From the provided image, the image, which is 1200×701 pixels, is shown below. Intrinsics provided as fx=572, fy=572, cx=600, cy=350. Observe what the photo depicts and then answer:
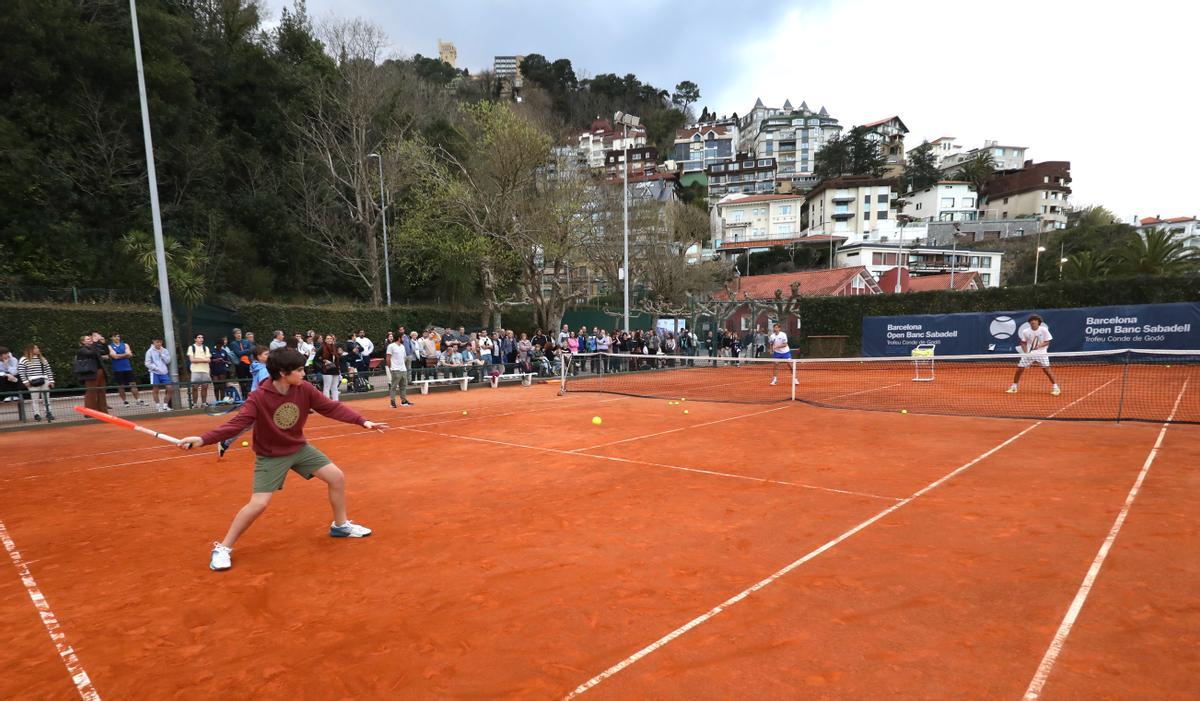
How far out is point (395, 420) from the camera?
40.7 ft

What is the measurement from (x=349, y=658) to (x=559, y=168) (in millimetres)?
25983

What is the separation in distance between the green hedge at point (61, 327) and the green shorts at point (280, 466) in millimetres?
17606

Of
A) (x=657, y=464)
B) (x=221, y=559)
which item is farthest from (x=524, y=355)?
(x=221, y=559)

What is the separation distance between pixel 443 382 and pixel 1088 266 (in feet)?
148

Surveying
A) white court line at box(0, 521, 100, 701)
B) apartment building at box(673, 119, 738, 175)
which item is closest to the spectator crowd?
white court line at box(0, 521, 100, 701)

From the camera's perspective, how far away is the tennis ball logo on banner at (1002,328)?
22.0 meters

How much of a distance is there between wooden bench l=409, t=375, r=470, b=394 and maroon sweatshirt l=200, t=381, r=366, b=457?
13.2 metres

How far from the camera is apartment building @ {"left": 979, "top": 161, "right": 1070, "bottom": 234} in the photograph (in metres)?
86.9

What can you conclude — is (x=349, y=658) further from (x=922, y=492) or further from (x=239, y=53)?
(x=239, y=53)

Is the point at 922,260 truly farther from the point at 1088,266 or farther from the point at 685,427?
the point at 685,427

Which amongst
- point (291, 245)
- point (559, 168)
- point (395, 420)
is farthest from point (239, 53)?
point (395, 420)

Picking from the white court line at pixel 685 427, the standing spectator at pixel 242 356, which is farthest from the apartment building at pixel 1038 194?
the standing spectator at pixel 242 356

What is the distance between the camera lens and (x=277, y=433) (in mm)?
4848

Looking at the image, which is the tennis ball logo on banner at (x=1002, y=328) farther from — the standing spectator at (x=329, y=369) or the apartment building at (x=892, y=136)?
the apartment building at (x=892, y=136)
